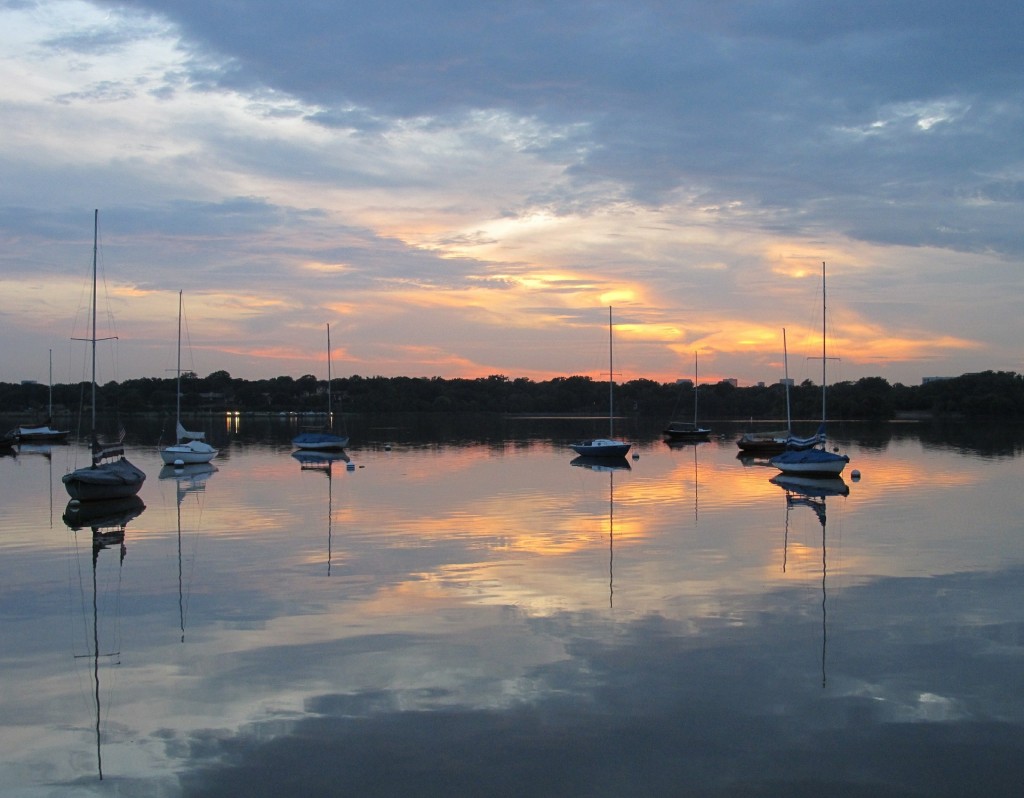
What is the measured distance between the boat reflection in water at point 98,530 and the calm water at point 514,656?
0.40 feet

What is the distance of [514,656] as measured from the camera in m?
14.0

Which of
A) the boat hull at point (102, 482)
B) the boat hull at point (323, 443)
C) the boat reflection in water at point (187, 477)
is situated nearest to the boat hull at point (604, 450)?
the boat hull at point (323, 443)

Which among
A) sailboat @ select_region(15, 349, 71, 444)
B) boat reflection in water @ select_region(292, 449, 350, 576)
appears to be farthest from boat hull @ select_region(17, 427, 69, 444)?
boat reflection in water @ select_region(292, 449, 350, 576)

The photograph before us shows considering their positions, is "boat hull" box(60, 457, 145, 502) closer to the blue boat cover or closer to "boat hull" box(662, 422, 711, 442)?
the blue boat cover

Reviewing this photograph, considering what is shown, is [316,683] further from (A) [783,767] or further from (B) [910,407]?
(B) [910,407]

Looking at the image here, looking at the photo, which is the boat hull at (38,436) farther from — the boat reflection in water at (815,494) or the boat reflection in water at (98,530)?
the boat reflection in water at (815,494)

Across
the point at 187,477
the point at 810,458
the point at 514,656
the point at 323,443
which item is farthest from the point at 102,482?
the point at 323,443

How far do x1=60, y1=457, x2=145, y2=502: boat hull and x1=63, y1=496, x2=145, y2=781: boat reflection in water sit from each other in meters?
0.45

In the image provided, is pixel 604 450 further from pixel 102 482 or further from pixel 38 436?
pixel 38 436

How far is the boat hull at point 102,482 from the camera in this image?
31.7 metres

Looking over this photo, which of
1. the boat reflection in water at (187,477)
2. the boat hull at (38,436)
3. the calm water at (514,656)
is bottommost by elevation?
the calm water at (514,656)

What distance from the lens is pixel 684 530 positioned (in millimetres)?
27812

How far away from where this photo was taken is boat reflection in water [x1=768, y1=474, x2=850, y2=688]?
21767 mm

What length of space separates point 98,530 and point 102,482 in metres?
5.08
